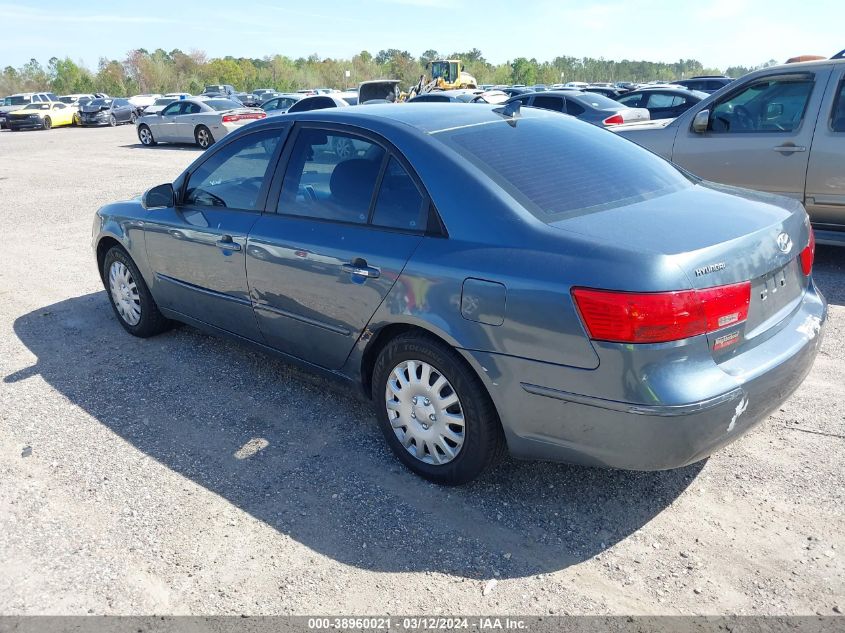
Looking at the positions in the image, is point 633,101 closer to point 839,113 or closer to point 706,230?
point 839,113

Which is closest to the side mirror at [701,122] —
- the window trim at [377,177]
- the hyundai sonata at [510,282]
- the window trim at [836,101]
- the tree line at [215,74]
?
the window trim at [836,101]

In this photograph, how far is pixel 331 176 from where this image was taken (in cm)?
365

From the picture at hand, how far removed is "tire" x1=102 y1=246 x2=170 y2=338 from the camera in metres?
5.05

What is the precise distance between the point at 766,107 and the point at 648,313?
5.10m

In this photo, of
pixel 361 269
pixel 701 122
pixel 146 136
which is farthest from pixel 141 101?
pixel 361 269

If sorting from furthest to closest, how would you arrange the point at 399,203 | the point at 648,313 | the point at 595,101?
the point at 595,101, the point at 399,203, the point at 648,313

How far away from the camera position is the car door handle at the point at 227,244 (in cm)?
401

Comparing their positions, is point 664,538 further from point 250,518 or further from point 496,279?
point 250,518

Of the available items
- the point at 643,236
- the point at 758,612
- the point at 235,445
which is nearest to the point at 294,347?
the point at 235,445

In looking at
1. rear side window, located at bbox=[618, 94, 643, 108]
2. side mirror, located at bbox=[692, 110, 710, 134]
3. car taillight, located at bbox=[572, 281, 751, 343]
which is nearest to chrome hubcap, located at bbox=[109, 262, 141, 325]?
car taillight, located at bbox=[572, 281, 751, 343]

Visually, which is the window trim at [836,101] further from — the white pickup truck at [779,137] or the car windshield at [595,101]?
the car windshield at [595,101]

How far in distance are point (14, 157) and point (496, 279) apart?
22.1 m

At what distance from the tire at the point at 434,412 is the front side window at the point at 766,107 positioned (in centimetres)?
492

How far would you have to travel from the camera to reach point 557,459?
283cm
